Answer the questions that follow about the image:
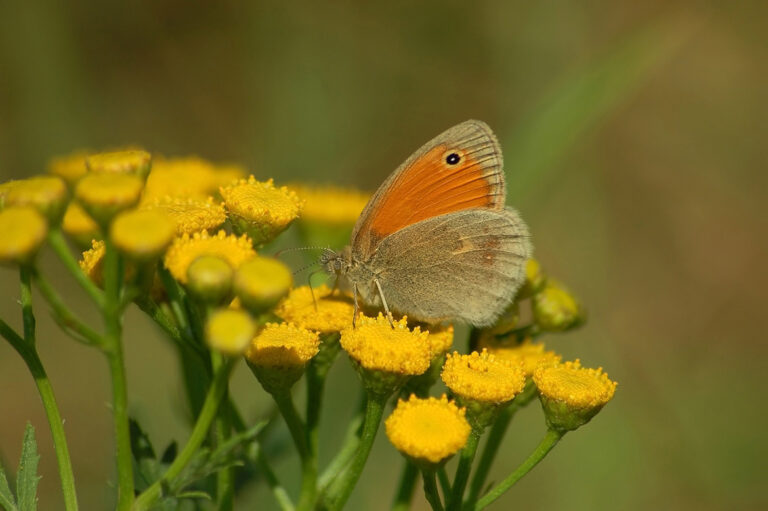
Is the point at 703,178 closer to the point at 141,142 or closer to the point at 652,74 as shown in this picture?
the point at 652,74

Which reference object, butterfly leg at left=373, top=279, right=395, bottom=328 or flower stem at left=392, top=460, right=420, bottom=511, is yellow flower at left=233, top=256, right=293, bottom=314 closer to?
butterfly leg at left=373, top=279, right=395, bottom=328

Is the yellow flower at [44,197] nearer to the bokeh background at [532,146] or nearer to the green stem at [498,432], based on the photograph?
the green stem at [498,432]

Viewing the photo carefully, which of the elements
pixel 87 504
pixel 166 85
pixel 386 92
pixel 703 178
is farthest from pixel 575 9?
pixel 87 504

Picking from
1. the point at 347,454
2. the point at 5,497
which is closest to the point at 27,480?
the point at 5,497

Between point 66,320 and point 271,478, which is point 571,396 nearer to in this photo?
point 271,478

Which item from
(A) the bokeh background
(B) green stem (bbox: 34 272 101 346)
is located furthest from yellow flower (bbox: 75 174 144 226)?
(A) the bokeh background

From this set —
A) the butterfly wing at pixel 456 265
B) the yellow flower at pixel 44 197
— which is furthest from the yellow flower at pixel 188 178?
the yellow flower at pixel 44 197
